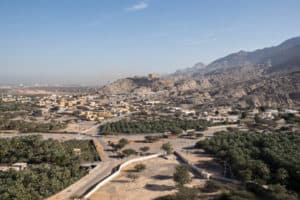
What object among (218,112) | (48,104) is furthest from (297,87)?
(48,104)

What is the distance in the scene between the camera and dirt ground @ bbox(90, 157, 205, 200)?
2456 cm

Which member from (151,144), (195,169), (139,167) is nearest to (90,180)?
(139,167)

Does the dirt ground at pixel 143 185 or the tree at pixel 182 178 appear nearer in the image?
the dirt ground at pixel 143 185

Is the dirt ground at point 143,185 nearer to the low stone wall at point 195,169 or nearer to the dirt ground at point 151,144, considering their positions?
the low stone wall at point 195,169

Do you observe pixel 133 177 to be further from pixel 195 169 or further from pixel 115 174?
pixel 195 169

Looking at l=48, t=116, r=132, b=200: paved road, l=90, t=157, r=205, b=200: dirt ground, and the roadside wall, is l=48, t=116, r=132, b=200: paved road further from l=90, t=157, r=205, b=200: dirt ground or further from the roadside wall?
l=90, t=157, r=205, b=200: dirt ground

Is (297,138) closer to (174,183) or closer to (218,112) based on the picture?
(174,183)

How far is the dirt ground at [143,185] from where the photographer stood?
2456 centimetres

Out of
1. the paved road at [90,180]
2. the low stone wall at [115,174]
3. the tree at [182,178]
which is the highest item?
the tree at [182,178]

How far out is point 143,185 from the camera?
27062 millimetres

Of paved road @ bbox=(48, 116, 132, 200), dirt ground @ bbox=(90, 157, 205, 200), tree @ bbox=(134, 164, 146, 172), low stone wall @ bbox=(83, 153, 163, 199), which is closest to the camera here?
dirt ground @ bbox=(90, 157, 205, 200)

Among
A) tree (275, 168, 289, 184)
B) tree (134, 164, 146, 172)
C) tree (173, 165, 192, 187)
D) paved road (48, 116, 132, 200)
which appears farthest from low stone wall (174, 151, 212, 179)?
paved road (48, 116, 132, 200)

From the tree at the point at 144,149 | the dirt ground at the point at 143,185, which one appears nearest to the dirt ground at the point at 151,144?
the tree at the point at 144,149

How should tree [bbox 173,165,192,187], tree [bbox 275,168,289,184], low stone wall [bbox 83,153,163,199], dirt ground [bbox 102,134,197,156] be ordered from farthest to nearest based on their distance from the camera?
dirt ground [bbox 102,134,197,156] → tree [bbox 173,165,192,187] → tree [bbox 275,168,289,184] → low stone wall [bbox 83,153,163,199]
